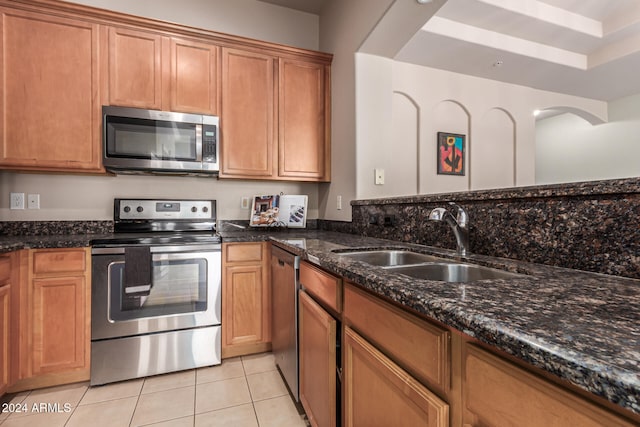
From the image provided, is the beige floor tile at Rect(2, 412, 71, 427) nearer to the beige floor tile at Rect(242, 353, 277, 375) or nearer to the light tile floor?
the light tile floor

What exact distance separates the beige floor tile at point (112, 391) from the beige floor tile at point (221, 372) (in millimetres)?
352

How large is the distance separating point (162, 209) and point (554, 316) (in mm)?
2592

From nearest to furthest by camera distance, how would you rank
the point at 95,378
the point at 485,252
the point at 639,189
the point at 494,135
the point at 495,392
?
the point at 495,392 → the point at 639,189 → the point at 485,252 → the point at 95,378 → the point at 494,135

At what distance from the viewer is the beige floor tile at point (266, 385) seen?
1.80m

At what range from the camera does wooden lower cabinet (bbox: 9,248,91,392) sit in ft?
5.81

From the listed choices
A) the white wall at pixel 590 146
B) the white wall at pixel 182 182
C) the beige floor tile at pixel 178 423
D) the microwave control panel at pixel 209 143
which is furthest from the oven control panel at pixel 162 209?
the white wall at pixel 590 146

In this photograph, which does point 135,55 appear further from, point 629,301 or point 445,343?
point 629,301

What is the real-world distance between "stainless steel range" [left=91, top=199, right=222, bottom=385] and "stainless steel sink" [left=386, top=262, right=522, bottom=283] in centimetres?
139

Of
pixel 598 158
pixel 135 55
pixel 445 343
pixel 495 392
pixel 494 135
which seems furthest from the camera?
pixel 598 158

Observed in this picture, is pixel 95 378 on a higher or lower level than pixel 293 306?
lower

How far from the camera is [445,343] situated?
2.06 ft

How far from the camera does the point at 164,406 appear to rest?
1688mm

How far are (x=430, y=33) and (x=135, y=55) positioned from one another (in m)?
2.41

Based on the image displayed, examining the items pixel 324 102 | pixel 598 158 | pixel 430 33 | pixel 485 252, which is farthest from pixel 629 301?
pixel 598 158
